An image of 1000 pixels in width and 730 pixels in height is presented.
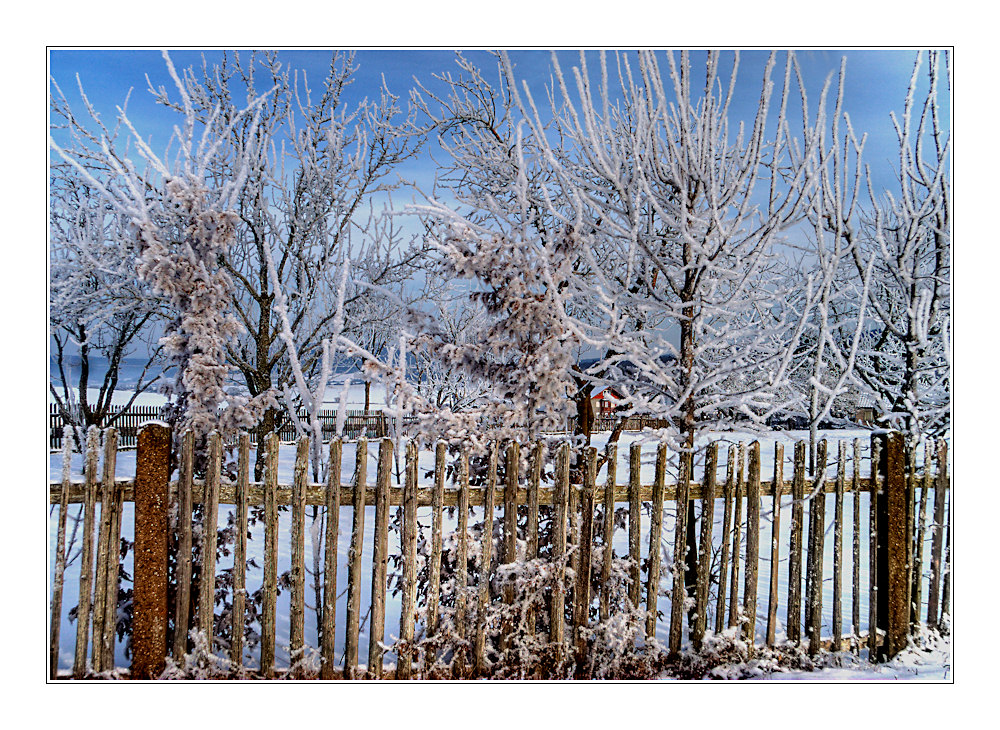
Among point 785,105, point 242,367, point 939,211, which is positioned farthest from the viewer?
point 242,367

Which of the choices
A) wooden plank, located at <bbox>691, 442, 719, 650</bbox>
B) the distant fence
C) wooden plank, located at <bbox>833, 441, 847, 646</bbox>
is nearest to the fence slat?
the distant fence

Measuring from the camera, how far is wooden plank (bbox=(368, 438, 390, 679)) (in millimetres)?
2574

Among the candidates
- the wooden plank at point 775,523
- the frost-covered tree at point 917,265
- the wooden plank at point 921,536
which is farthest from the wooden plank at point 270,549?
the wooden plank at point 921,536

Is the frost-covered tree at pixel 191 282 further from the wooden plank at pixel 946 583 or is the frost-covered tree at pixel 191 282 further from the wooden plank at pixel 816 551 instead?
the wooden plank at pixel 946 583

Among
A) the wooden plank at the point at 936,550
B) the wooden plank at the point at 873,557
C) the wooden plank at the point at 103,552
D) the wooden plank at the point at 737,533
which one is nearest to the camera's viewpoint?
the wooden plank at the point at 103,552

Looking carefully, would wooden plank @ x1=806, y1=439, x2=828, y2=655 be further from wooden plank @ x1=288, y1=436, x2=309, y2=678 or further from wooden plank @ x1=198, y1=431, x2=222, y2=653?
wooden plank @ x1=198, y1=431, x2=222, y2=653

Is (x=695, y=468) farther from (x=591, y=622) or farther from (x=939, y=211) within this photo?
(x=939, y=211)

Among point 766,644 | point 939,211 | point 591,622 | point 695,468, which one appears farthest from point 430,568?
point 939,211

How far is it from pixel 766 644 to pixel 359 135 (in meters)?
4.22

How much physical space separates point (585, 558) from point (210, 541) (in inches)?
71.1

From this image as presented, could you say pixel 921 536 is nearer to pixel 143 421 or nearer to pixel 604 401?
pixel 604 401

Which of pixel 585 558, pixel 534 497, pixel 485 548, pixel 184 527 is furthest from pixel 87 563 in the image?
pixel 585 558

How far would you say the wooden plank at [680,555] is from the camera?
2.94 metres
